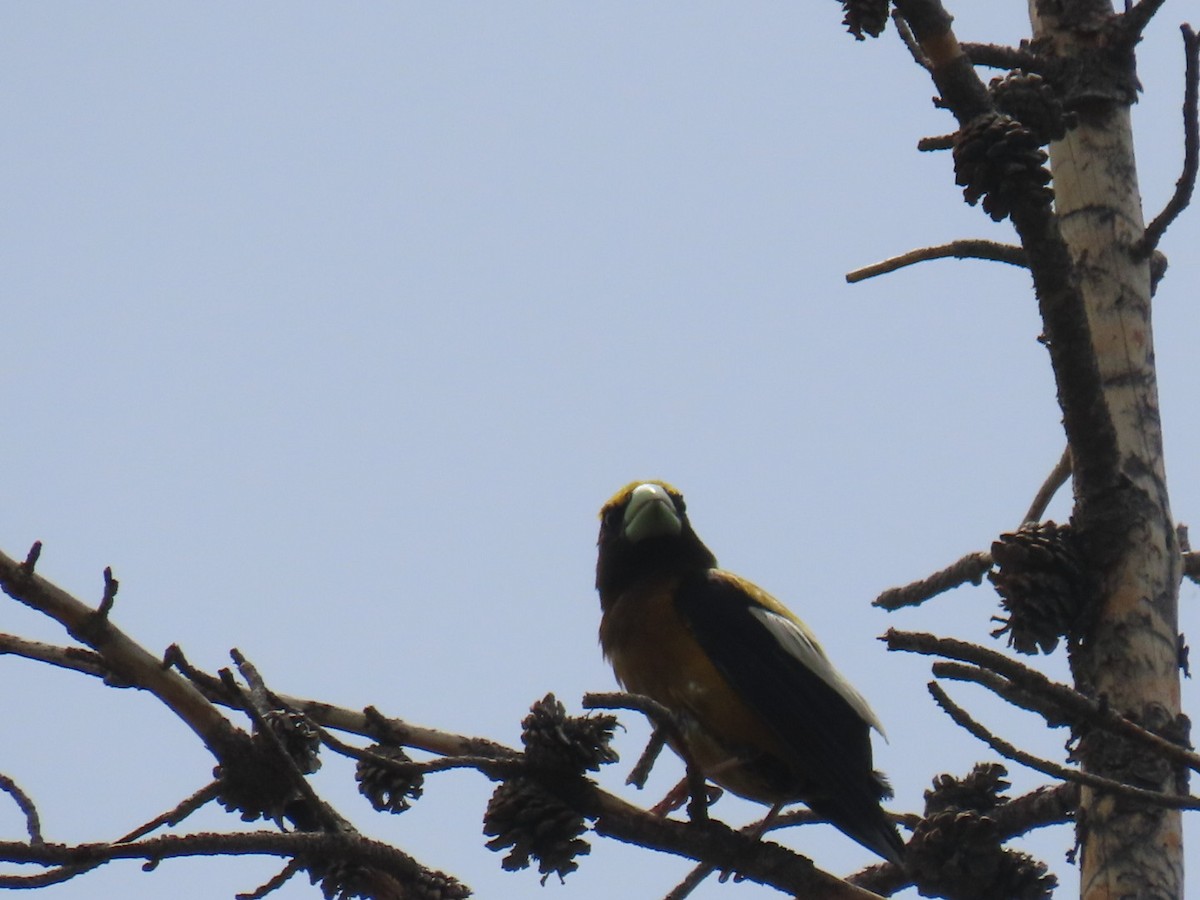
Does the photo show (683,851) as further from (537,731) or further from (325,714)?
(325,714)

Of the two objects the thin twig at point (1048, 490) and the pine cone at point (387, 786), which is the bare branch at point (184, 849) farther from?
the thin twig at point (1048, 490)

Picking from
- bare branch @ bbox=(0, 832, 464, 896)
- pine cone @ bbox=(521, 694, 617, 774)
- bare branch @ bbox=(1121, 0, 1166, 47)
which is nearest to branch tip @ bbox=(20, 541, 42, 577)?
bare branch @ bbox=(0, 832, 464, 896)

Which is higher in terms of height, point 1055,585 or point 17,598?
point 1055,585

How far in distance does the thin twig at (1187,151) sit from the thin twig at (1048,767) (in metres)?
1.73

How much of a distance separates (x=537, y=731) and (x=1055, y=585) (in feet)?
4.50

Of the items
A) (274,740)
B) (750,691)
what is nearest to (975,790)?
(750,691)

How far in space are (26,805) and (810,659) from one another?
9.15 feet

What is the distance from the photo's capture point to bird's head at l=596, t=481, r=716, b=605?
5570mm

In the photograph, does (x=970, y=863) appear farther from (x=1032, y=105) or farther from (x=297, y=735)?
(x=1032, y=105)

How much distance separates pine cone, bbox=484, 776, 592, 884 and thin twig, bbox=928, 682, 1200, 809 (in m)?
0.92

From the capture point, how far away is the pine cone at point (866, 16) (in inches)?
135

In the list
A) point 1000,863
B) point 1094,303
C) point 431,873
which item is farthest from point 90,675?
point 1094,303

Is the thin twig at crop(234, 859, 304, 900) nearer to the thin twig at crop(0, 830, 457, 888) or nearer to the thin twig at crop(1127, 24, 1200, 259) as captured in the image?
the thin twig at crop(0, 830, 457, 888)

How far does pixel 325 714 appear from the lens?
3.49 m
